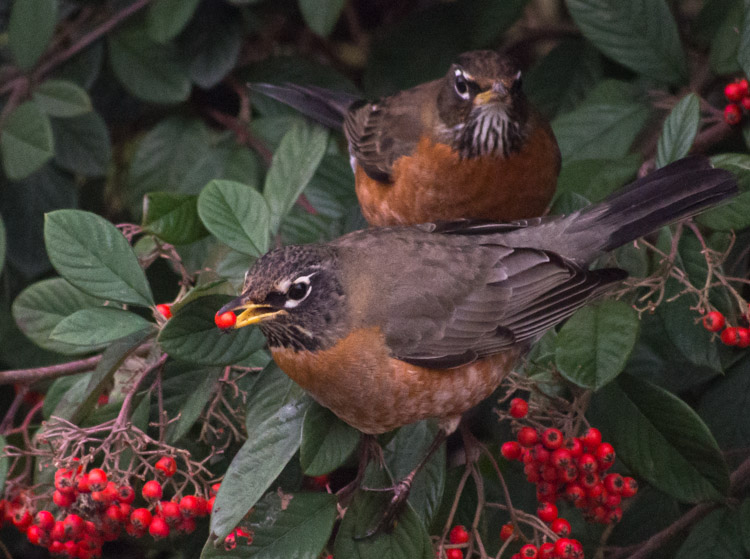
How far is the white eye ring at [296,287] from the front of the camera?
1.96m

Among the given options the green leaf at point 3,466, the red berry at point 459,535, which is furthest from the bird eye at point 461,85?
the green leaf at point 3,466

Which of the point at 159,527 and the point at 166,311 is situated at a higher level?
the point at 166,311

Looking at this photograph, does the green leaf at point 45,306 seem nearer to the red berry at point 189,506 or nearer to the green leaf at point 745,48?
the red berry at point 189,506

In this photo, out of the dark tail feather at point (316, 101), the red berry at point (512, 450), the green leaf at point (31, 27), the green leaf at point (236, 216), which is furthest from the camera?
the dark tail feather at point (316, 101)

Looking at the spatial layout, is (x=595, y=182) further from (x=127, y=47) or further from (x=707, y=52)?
(x=127, y=47)

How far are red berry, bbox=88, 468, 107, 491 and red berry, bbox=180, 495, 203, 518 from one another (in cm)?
18

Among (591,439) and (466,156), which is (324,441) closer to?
(591,439)

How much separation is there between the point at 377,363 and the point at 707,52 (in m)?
1.91

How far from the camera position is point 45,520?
1882 millimetres

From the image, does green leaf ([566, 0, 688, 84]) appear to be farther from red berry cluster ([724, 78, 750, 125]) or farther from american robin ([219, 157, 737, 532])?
american robin ([219, 157, 737, 532])

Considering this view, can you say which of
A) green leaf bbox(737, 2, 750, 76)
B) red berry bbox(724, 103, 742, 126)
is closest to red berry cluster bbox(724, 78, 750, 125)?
red berry bbox(724, 103, 742, 126)

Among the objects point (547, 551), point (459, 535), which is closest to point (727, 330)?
point (547, 551)

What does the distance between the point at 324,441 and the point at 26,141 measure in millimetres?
1661

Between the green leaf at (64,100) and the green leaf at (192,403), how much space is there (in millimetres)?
1314
